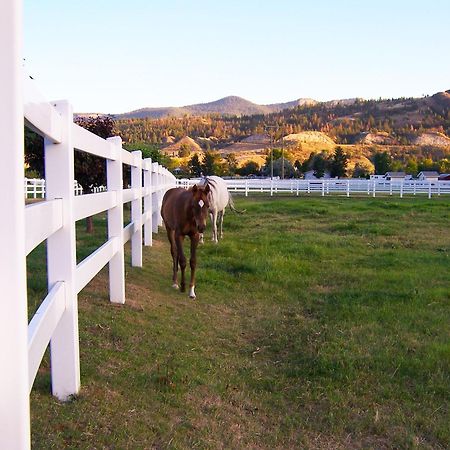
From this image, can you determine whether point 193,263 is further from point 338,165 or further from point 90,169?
point 338,165

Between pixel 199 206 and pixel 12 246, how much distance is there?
5.42m

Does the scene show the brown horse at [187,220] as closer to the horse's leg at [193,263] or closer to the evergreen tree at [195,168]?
the horse's leg at [193,263]

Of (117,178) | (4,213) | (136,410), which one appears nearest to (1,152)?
(4,213)

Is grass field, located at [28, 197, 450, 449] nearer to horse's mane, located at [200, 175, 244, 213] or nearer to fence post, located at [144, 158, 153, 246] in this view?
fence post, located at [144, 158, 153, 246]

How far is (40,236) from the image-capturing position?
2404 mm

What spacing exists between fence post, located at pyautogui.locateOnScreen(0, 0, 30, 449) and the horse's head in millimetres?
5312

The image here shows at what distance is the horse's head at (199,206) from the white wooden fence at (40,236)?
0.83 metres

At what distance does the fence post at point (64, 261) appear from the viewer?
3.13m

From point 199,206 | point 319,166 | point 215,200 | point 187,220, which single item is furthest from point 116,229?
point 319,166

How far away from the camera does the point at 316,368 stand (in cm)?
425

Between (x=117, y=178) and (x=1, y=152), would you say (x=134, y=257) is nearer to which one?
(x=117, y=178)

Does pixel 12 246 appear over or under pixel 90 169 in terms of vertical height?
under

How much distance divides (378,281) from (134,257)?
3.31 metres

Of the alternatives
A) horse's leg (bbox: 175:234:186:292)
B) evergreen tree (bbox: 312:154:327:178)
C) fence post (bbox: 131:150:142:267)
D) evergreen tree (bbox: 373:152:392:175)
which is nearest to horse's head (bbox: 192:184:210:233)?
horse's leg (bbox: 175:234:186:292)
